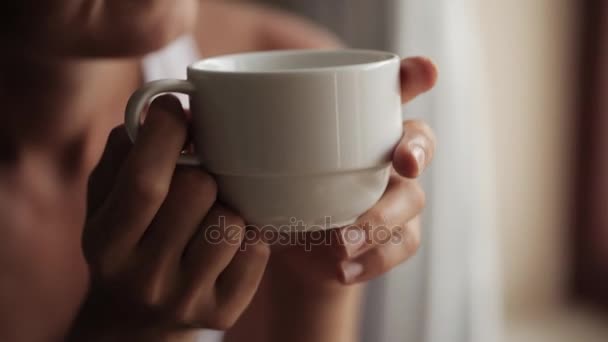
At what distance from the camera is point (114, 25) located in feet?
1.97

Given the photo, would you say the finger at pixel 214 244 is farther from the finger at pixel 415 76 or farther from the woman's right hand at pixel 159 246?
the finger at pixel 415 76

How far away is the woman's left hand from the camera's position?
523 millimetres

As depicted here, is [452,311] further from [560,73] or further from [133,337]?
[560,73]

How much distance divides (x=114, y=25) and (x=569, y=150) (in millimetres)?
1475

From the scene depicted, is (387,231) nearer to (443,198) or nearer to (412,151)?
(412,151)

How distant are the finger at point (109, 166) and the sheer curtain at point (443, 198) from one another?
1.89 ft

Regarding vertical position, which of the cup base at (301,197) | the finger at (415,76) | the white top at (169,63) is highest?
the finger at (415,76)

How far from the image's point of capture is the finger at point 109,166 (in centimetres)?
A: 52

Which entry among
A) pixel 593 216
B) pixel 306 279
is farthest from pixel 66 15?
pixel 593 216

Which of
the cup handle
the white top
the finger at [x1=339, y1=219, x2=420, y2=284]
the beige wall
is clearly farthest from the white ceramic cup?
the beige wall

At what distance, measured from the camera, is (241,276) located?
530 mm

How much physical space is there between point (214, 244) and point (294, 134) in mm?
117

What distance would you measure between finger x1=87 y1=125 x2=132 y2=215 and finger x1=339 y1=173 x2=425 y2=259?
205 millimetres

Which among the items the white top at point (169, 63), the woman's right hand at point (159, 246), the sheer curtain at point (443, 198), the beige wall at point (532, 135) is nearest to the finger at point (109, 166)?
the woman's right hand at point (159, 246)
